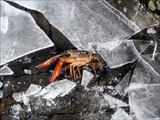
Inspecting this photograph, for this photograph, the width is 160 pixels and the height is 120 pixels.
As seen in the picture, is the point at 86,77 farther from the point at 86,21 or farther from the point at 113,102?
the point at 86,21

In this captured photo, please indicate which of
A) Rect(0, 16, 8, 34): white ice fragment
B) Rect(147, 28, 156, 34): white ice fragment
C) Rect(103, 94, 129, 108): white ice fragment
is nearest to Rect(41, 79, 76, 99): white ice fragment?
Rect(103, 94, 129, 108): white ice fragment

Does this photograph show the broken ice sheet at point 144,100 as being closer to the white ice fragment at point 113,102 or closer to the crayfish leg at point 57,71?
the white ice fragment at point 113,102

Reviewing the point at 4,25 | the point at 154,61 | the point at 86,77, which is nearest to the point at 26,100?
the point at 86,77

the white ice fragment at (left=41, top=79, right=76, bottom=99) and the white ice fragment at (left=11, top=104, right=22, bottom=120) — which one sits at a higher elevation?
the white ice fragment at (left=41, top=79, right=76, bottom=99)

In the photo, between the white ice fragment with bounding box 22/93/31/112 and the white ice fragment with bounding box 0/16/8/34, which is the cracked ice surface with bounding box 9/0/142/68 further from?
the white ice fragment with bounding box 22/93/31/112

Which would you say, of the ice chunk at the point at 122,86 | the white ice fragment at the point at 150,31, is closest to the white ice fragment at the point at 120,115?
the ice chunk at the point at 122,86

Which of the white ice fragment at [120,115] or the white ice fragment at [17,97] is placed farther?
the white ice fragment at [17,97]

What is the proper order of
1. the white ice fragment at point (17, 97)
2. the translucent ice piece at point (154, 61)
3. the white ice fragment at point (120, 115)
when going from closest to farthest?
1. the white ice fragment at point (120, 115)
2. the white ice fragment at point (17, 97)
3. the translucent ice piece at point (154, 61)
